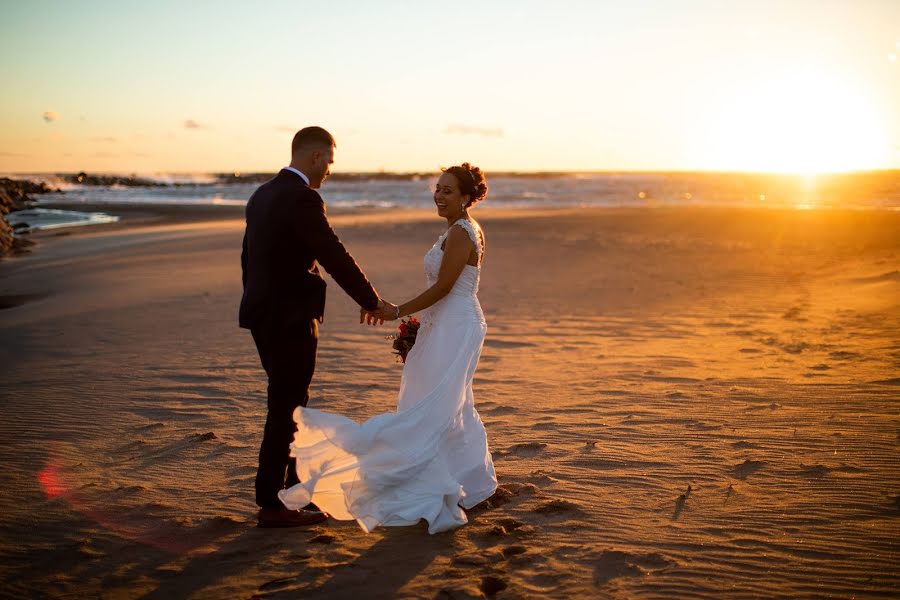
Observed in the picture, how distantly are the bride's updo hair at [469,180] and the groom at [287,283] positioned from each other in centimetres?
89

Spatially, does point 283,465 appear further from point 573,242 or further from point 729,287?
point 573,242

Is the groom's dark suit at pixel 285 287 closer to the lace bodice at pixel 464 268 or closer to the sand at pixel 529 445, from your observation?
the lace bodice at pixel 464 268

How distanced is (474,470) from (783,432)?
311 cm

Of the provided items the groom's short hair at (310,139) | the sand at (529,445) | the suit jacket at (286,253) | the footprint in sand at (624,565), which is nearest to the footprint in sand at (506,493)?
the sand at (529,445)

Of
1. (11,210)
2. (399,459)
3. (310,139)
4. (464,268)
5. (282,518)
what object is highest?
(310,139)

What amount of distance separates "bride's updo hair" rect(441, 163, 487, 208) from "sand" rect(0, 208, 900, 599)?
2.11 meters

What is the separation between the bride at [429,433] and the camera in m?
4.55

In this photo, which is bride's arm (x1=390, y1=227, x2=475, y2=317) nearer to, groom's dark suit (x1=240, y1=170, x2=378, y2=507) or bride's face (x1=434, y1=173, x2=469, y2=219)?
bride's face (x1=434, y1=173, x2=469, y2=219)

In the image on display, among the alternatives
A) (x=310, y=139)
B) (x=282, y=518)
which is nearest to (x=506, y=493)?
(x=282, y=518)

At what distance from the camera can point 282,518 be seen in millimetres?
4836

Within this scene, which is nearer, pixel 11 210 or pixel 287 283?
pixel 287 283

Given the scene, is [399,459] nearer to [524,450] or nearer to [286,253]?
[286,253]

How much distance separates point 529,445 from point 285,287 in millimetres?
2788

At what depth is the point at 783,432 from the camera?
652cm
